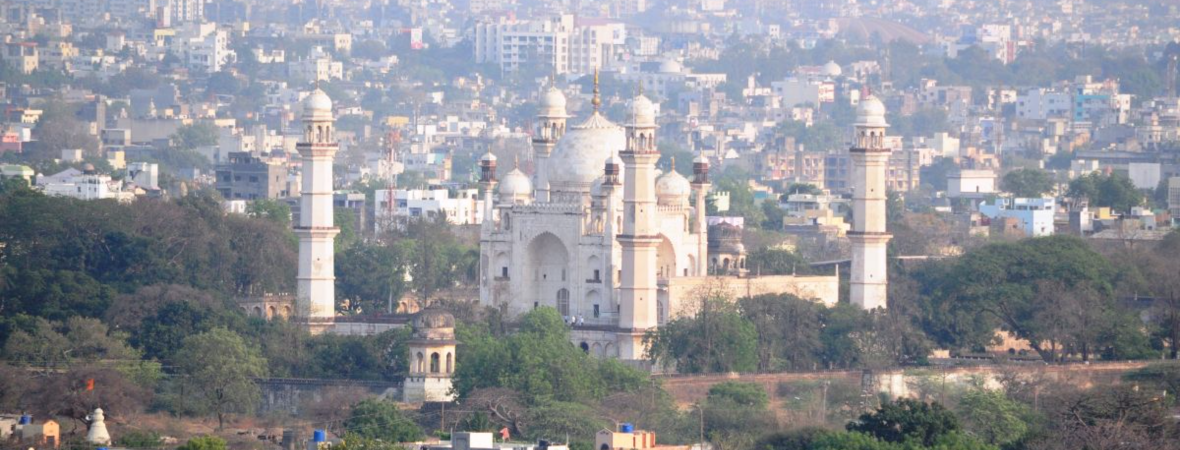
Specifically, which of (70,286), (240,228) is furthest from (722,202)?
(70,286)

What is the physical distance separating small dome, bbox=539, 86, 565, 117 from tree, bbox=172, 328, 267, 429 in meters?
10.5

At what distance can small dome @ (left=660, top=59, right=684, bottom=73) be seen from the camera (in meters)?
179

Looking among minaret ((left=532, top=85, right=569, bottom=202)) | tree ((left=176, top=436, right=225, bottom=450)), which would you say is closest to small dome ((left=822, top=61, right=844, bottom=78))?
minaret ((left=532, top=85, right=569, bottom=202))

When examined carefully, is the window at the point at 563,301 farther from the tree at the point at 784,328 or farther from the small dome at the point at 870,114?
the small dome at the point at 870,114

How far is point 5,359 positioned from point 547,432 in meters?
10.9

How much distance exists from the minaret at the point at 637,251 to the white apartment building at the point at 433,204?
29846 millimetres

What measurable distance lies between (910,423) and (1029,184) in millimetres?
54167

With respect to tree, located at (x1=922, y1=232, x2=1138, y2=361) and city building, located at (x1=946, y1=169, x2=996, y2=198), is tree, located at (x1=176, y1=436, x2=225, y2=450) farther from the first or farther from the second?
city building, located at (x1=946, y1=169, x2=996, y2=198)

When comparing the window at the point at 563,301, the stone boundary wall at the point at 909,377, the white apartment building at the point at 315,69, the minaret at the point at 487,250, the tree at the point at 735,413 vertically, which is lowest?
the tree at the point at 735,413

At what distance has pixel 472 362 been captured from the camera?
56.3 metres

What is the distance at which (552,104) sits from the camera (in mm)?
67875

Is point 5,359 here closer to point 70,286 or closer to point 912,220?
point 70,286

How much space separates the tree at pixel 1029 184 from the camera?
100m

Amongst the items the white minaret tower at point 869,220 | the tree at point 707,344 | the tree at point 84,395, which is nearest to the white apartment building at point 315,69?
the white minaret tower at point 869,220
